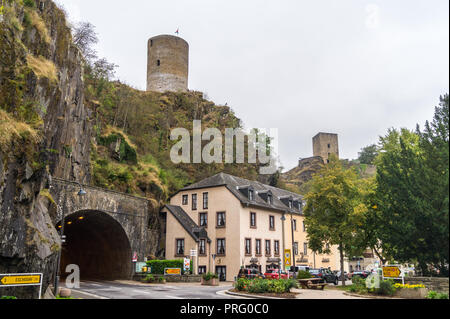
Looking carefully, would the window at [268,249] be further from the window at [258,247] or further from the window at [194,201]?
the window at [194,201]

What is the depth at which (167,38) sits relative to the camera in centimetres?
7369

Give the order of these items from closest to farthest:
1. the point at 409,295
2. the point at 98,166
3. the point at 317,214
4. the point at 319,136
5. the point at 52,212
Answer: the point at 409,295, the point at 52,212, the point at 317,214, the point at 98,166, the point at 319,136

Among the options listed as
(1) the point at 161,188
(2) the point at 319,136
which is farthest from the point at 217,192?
(2) the point at 319,136

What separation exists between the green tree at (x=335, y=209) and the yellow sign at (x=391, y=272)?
7764mm

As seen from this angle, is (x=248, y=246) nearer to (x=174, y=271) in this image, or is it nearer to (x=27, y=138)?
(x=174, y=271)

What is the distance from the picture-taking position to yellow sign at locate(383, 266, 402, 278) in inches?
817

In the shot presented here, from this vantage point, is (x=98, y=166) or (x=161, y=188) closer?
(x=98, y=166)

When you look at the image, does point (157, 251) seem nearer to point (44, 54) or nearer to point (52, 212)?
point (52, 212)

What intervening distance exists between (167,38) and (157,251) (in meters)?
46.5

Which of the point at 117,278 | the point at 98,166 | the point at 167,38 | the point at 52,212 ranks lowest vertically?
the point at 117,278

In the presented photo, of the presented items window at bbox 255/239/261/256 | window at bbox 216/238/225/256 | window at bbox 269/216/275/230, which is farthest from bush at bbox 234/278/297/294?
window at bbox 269/216/275/230

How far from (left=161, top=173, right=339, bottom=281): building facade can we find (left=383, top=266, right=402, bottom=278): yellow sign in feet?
55.1

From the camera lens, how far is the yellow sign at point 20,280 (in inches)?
472

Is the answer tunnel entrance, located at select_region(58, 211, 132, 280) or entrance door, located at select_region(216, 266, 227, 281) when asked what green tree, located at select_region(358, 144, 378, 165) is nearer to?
entrance door, located at select_region(216, 266, 227, 281)
